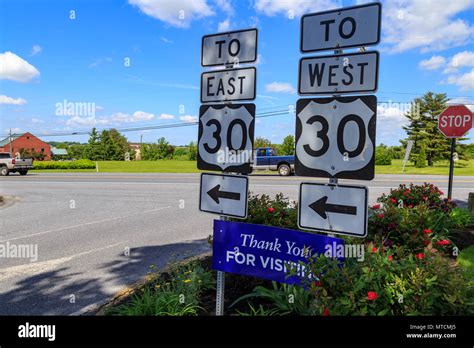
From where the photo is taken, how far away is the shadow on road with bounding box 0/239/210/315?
398 centimetres

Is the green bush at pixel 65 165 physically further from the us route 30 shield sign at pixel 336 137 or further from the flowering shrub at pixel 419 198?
the us route 30 shield sign at pixel 336 137

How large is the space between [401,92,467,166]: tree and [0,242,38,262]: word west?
144 feet

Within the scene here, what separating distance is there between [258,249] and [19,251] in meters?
5.05

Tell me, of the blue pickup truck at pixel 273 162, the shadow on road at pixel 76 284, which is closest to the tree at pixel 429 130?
the blue pickup truck at pixel 273 162

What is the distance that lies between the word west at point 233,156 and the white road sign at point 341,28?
3.37 feet

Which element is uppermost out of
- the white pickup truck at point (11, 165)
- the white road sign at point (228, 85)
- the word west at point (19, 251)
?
the white road sign at point (228, 85)

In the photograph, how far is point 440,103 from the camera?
43938 millimetres

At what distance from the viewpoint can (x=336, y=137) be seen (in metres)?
2.80

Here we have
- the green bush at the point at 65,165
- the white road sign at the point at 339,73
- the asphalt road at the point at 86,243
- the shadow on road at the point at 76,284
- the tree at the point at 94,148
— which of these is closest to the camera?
the white road sign at the point at 339,73

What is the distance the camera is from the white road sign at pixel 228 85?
10.5 ft

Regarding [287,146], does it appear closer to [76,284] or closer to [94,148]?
[76,284]

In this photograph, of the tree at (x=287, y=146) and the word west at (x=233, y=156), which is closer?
the word west at (x=233, y=156)

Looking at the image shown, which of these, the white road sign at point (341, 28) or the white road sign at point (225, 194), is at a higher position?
the white road sign at point (341, 28)

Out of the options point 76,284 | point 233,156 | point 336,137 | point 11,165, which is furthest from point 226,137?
point 11,165
